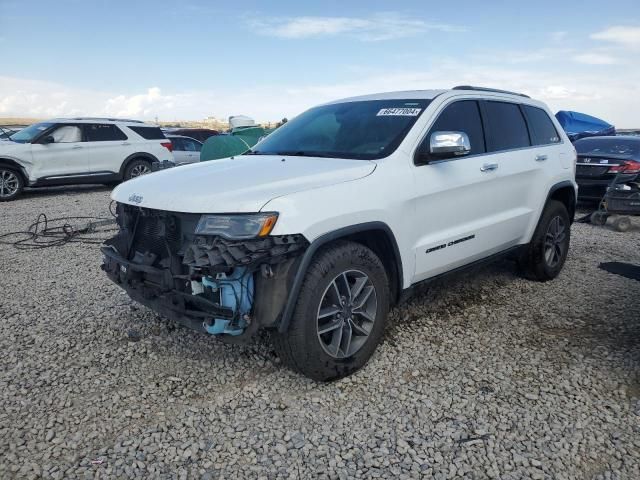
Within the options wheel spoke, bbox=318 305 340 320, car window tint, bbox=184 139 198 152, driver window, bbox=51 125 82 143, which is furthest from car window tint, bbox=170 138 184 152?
wheel spoke, bbox=318 305 340 320

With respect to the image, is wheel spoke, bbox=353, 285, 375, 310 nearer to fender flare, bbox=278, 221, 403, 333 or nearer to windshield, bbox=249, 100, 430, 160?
fender flare, bbox=278, 221, 403, 333

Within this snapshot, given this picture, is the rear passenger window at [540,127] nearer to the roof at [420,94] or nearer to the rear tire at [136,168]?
the roof at [420,94]

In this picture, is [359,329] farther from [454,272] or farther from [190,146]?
[190,146]

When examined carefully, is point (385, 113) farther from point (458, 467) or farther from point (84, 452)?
point (84, 452)

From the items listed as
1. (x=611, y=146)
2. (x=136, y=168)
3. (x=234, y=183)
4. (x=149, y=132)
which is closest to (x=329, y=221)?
(x=234, y=183)

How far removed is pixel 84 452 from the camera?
2.63 metres

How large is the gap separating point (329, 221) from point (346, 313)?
618 millimetres

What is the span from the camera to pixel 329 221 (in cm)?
298

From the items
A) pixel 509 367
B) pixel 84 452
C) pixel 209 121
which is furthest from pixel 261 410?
pixel 209 121

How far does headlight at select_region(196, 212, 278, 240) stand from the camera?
2.74 meters

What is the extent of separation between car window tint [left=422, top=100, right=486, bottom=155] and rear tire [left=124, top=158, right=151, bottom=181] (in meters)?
9.78

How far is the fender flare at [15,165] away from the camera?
35.3 feet

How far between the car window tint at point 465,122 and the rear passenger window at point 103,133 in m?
10.2

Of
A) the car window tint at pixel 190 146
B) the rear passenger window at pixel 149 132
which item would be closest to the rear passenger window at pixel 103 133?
the rear passenger window at pixel 149 132
